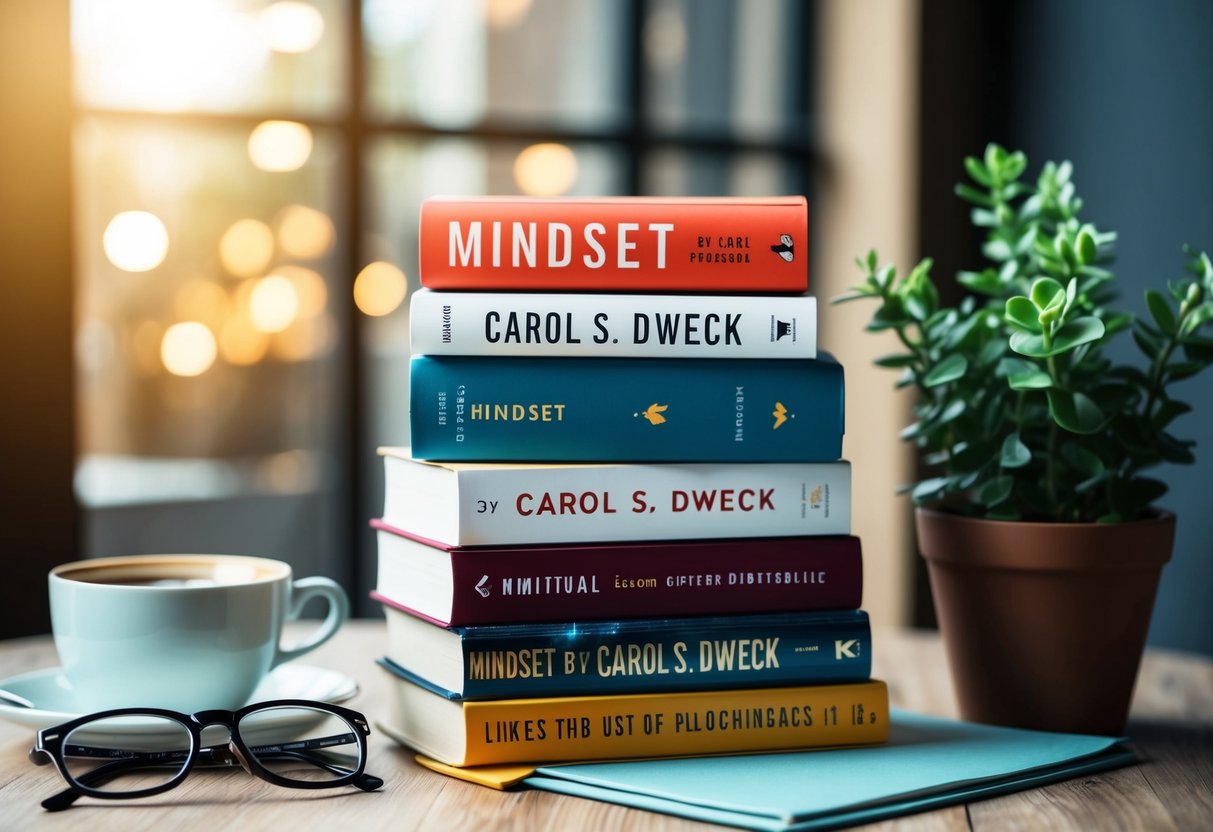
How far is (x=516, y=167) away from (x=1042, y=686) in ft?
5.94

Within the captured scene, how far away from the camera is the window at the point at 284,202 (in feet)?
7.25

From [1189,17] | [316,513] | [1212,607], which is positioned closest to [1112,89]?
[1189,17]

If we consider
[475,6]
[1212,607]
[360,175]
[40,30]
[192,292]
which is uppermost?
[475,6]

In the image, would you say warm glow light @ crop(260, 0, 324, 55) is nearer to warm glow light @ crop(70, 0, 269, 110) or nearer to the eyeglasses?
warm glow light @ crop(70, 0, 269, 110)

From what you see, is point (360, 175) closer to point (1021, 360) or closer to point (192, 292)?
point (192, 292)

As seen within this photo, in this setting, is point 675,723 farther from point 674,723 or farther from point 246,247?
point 246,247

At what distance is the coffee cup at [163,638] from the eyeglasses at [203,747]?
0.03 m

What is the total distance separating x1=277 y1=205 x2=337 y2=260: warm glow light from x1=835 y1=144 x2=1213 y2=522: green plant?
1629mm

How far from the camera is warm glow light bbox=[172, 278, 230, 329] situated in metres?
2.26

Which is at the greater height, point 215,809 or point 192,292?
point 192,292

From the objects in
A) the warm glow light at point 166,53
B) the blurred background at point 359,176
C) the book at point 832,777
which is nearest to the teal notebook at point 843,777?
the book at point 832,777

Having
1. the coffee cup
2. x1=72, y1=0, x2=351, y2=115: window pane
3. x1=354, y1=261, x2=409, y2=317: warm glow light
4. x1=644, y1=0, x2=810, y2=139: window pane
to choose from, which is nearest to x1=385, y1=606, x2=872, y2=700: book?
the coffee cup

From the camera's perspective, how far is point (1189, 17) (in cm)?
165

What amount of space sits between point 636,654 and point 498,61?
191 cm
